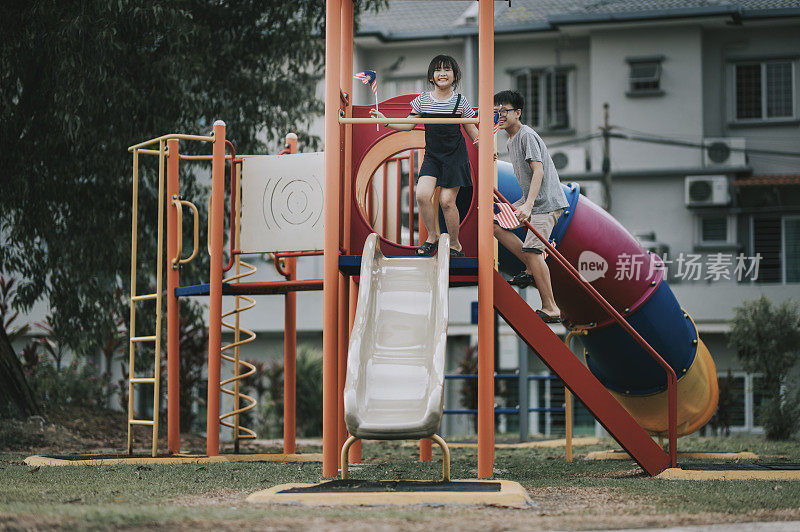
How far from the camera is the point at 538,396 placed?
24.8 meters

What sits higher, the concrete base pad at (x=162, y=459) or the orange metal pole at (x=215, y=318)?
the orange metal pole at (x=215, y=318)

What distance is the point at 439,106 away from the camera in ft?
26.3

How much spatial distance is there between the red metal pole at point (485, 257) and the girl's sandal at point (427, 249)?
0.57m

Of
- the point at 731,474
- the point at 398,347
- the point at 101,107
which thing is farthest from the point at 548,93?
the point at 398,347

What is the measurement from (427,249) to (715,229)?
18.5 m

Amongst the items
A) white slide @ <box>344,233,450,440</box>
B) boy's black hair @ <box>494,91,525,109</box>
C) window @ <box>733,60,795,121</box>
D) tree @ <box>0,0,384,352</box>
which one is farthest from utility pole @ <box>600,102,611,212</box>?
white slide @ <box>344,233,450,440</box>

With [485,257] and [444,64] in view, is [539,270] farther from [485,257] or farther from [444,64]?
[444,64]

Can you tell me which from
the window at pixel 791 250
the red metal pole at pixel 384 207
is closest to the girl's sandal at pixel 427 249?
the red metal pole at pixel 384 207

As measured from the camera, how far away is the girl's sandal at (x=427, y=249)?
8.04m

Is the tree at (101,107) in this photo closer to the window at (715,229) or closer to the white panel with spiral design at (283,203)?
the white panel with spiral design at (283,203)

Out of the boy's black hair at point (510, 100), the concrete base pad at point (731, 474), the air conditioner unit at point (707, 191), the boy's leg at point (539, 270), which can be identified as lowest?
the concrete base pad at point (731, 474)

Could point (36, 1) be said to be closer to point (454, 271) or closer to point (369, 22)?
point (454, 271)

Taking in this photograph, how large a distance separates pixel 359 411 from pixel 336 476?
1.20 m

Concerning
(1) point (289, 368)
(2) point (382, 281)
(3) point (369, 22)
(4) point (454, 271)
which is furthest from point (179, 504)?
(3) point (369, 22)
